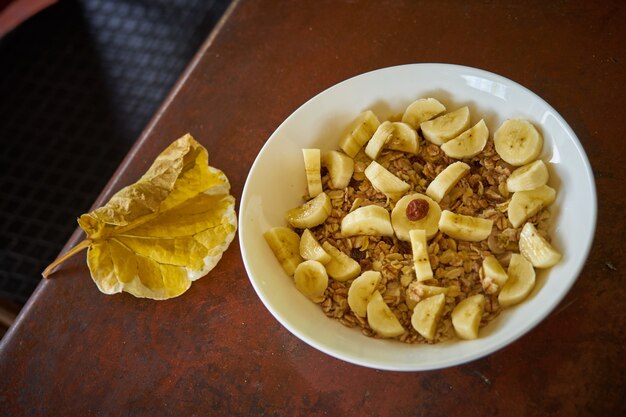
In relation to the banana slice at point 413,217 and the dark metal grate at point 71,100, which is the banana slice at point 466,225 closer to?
the banana slice at point 413,217

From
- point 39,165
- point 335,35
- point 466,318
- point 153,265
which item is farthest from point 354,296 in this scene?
point 39,165

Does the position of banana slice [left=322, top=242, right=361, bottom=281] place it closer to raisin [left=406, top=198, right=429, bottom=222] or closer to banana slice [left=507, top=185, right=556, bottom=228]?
raisin [left=406, top=198, right=429, bottom=222]

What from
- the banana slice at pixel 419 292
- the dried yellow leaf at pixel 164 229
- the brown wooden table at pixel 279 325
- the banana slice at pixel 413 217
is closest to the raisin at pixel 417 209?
the banana slice at pixel 413 217

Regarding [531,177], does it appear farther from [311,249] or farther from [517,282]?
[311,249]

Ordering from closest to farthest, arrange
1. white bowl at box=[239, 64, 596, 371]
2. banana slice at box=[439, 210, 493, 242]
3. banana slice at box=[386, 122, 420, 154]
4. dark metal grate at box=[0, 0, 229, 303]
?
white bowl at box=[239, 64, 596, 371]
banana slice at box=[439, 210, 493, 242]
banana slice at box=[386, 122, 420, 154]
dark metal grate at box=[0, 0, 229, 303]

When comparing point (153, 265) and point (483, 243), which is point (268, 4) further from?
point (483, 243)

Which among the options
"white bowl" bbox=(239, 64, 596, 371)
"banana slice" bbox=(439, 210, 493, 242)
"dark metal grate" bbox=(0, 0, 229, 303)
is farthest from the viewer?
"dark metal grate" bbox=(0, 0, 229, 303)

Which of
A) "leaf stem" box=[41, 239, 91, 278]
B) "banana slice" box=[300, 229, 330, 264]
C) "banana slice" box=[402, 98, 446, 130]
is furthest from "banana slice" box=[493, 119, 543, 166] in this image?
"leaf stem" box=[41, 239, 91, 278]
